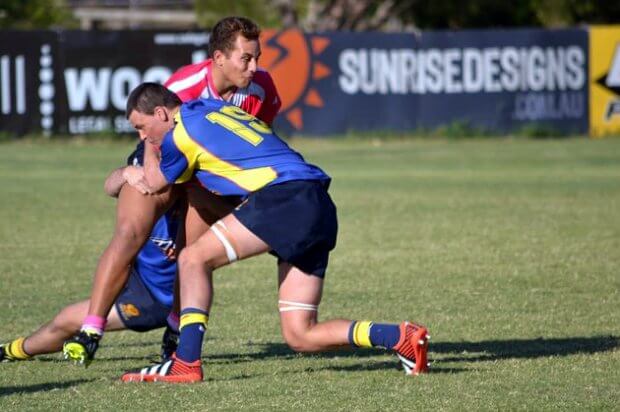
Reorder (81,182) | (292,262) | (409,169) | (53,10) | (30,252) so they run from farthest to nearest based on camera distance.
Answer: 1. (53,10)
2. (409,169)
3. (81,182)
4. (30,252)
5. (292,262)

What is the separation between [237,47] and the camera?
268 inches

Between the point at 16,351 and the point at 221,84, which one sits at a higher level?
the point at 221,84

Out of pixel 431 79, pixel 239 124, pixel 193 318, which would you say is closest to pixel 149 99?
pixel 239 124

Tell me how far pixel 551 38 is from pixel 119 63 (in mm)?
9186

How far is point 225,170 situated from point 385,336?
1157mm

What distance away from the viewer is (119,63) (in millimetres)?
24781

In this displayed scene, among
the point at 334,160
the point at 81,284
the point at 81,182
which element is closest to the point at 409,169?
the point at 334,160

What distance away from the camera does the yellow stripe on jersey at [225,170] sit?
6.22 m

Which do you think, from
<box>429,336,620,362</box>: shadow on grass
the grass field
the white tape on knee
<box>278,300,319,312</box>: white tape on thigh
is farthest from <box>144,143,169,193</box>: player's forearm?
<box>429,336,620,362</box>: shadow on grass

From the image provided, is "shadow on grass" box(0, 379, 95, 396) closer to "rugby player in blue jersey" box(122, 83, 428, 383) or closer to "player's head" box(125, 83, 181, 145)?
"rugby player in blue jersey" box(122, 83, 428, 383)

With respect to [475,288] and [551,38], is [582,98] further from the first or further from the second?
[475,288]

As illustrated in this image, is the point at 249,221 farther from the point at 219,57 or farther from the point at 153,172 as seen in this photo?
the point at 219,57

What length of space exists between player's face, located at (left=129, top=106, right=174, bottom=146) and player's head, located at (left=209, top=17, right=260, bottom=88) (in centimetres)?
56

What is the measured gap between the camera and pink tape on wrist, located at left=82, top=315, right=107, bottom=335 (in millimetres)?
6484
